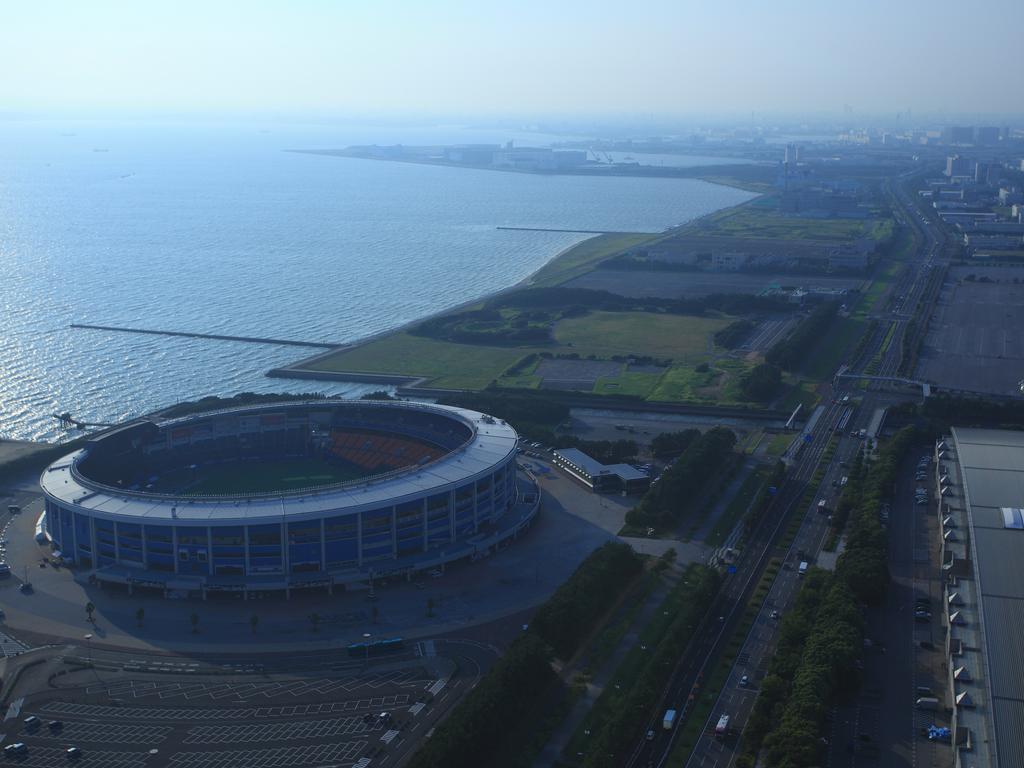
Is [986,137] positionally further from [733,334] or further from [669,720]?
[669,720]

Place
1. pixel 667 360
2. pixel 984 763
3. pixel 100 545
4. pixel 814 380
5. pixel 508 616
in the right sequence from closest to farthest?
pixel 984 763 → pixel 508 616 → pixel 100 545 → pixel 814 380 → pixel 667 360

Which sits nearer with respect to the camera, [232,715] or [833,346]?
[232,715]

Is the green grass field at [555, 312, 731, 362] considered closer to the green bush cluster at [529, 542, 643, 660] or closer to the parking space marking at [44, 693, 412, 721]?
the green bush cluster at [529, 542, 643, 660]

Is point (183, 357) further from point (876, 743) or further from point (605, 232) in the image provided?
point (605, 232)

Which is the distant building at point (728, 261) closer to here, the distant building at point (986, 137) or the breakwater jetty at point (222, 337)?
the breakwater jetty at point (222, 337)

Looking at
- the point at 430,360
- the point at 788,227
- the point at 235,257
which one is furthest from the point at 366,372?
the point at 788,227

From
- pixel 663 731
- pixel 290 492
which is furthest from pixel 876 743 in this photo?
pixel 290 492
